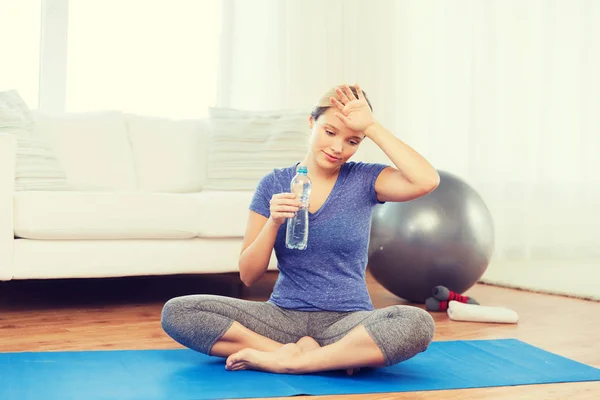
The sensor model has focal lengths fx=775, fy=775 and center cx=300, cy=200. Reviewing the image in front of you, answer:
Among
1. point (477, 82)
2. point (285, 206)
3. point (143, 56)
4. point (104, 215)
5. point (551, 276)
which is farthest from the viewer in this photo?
point (477, 82)

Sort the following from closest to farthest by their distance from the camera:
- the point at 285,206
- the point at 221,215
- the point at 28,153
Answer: the point at 285,206
the point at 221,215
the point at 28,153

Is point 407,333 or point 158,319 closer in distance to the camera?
point 407,333

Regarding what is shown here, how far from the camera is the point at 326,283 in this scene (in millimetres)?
1870

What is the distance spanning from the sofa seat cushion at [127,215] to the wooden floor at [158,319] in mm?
291

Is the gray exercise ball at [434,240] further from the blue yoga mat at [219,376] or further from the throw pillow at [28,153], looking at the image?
the throw pillow at [28,153]

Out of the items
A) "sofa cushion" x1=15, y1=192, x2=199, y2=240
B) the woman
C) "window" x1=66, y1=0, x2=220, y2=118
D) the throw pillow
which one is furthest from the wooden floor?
"window" x1=66, y1=0, x2=220, y2=118

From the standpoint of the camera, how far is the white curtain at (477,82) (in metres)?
4.77

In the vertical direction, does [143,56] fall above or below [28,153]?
above

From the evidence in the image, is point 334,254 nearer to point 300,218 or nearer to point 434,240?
point 300,218

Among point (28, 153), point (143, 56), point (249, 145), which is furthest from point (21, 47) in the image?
point (249, 145)

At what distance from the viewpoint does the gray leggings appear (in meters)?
1.71

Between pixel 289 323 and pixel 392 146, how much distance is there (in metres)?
0.50

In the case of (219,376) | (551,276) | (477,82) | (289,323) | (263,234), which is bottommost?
(551,276)

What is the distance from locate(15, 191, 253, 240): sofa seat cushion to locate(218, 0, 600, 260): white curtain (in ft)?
6.35
